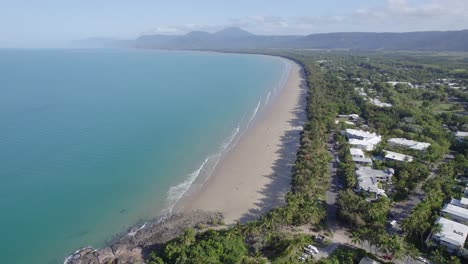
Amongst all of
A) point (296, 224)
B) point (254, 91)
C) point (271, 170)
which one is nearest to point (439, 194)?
point (296, 224)

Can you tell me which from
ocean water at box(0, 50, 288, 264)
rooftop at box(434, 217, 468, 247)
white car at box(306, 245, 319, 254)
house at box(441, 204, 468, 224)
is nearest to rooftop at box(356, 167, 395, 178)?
house at box(441, 204, 468, 224)

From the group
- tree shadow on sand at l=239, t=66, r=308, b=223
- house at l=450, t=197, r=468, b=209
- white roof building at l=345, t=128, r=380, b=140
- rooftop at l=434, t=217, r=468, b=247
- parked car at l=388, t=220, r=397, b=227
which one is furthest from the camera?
white roof building at l=345, t=128, r=380, b=140

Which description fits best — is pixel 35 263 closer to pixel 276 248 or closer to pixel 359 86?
Answer: pixel 276 248

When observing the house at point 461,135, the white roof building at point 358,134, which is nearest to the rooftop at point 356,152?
the white roof building at point 358,134

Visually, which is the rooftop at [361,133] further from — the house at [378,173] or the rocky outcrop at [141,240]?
the rocky outcrop at [141,240]

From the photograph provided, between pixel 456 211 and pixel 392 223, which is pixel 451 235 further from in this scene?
pixel 456 211

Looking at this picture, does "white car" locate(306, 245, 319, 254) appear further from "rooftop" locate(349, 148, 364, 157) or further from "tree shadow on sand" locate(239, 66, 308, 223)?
"rooftop" locate(349, 148, 364, 157)

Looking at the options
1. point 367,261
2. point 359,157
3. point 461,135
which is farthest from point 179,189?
point 461,135
